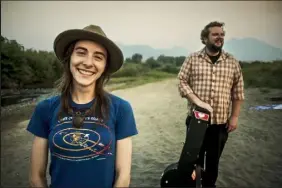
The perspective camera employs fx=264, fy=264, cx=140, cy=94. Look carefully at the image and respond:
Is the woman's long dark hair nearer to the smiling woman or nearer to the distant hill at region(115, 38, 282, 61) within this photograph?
the smiling woman

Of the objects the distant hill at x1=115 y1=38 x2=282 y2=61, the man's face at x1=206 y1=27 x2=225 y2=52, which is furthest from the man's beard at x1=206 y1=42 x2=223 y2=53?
the distant hill at x1=115 y1=38 x2=282 y2=61

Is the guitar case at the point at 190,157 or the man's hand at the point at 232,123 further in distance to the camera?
the man's hand at the point at 232,123

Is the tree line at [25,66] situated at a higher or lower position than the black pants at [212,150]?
higher

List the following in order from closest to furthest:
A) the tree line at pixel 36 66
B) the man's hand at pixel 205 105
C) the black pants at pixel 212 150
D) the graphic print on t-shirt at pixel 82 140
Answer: the graphic print on t-shirt at pixel 82 140
the man's hand at pixel 205 105
the black pants at pixel 212 150
the tree line at pixel 36 66

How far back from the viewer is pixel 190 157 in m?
1.70

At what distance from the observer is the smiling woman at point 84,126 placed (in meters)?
1.07

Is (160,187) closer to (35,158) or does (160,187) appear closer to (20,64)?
(35,158)

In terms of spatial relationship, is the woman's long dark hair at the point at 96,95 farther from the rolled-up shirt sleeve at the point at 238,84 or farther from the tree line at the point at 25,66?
the tree line at the point at 25,66

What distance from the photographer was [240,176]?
6.22 feet

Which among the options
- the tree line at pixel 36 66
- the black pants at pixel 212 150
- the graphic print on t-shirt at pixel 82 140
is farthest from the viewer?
the tree line at pixel 36 66

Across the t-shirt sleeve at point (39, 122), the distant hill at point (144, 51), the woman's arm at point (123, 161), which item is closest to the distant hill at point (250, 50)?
the distant hill at point (144, 51)

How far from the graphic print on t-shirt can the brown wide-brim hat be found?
28 centimetres

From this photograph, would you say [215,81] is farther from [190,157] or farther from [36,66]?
[36,66]

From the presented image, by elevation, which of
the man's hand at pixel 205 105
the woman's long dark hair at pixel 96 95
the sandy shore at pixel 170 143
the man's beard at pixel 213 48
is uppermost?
the man's beard at pixel 213 48
